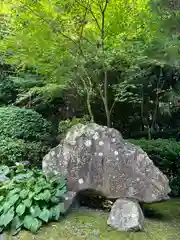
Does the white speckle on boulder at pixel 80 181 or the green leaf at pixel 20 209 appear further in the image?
the white speckle on boulder at pixel 80 181

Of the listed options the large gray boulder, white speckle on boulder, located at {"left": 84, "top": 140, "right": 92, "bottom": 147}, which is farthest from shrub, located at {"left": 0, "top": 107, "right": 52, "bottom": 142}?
white speckle on boulder, located at {"left": 84, "top": 140, "right": 92, "bottom": 147}

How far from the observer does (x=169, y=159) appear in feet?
15.6

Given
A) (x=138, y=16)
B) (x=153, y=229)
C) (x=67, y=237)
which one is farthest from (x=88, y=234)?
(x=138, y=16)

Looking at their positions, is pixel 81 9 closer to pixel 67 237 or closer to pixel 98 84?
pixel 98 84

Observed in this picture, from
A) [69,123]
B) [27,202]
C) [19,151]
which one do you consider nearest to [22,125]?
[19,151]

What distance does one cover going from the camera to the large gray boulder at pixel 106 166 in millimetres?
2992

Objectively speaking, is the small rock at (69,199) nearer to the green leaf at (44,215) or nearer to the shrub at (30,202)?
the shrub at (30,202)

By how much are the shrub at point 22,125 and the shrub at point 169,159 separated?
7.16ft

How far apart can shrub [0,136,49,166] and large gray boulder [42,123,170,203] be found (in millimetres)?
1714

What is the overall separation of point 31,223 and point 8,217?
9.9 inches

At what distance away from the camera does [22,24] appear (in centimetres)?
475

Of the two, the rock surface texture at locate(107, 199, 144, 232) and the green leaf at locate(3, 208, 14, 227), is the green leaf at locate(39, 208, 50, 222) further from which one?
the rock surface texture at locate(107, 199, 144, 232)

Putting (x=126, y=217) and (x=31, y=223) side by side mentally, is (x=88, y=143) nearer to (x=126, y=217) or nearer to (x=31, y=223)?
(x=126, y=217)

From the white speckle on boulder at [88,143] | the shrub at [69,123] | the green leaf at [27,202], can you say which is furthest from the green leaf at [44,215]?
the shrub at [69,123]
